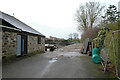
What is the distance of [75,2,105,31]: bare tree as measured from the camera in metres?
20.0

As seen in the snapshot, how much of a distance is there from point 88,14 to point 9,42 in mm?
18728

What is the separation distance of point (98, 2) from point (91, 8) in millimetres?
2010

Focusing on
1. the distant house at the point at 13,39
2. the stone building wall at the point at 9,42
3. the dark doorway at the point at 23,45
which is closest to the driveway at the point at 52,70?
the stone building wall at the point at 9,42

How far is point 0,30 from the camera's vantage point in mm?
5758

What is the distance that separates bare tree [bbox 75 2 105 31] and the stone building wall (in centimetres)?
1703

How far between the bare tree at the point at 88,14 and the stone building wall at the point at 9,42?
671 inches

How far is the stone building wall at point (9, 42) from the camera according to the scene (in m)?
6.08

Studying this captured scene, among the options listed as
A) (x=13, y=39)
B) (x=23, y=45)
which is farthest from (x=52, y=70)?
(x=23, y=45)

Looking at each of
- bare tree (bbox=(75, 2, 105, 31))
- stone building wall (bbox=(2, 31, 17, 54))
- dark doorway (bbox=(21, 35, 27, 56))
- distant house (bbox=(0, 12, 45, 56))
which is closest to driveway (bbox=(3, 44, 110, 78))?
stone building wall (bbox=(2, 31, 17, 54))

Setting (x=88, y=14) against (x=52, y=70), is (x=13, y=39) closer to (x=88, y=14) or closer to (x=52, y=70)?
(x=52, y=70)

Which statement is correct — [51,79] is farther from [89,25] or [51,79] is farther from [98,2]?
[98,2]

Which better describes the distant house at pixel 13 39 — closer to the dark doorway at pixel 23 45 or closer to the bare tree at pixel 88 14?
the dark doorway at pixel 23 45

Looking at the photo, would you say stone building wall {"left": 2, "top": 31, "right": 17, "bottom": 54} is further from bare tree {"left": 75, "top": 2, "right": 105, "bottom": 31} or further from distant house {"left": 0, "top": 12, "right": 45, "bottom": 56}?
bare tree {"left": 75, "top": 2, "right": 105, "bottom": 31}

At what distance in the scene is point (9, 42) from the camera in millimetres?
6590
